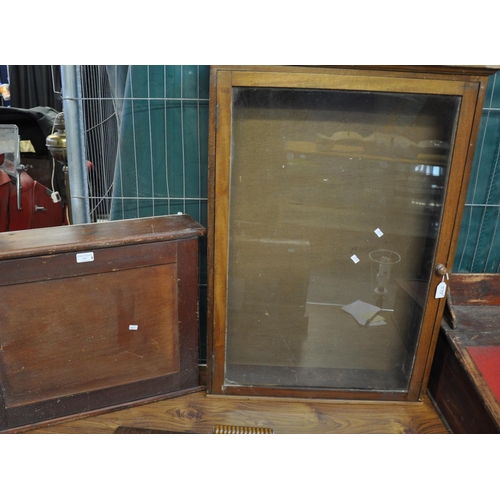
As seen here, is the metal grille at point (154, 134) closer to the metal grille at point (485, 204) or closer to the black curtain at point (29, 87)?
the metal grille at point (485, 204)

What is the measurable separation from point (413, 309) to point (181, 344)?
0.92 m

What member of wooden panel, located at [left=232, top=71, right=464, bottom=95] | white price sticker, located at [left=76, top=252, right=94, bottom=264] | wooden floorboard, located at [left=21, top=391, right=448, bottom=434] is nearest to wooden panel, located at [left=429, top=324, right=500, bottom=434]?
wooden floorboard, located at [left=21, top=391, right=448, bottom=434]

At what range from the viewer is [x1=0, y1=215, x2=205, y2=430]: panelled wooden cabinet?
1476 millimetres

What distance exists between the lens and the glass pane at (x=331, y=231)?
1.49 m

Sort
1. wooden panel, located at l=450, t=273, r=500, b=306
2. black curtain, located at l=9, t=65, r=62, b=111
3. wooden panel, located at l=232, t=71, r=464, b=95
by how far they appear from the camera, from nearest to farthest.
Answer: wooden panel, located at l=232, t=71, r=464, b=95 < wooden panel, located at l=450, t=273, r=500, b=306 < black curtain, located at l=9, t=65, r=62, b=111

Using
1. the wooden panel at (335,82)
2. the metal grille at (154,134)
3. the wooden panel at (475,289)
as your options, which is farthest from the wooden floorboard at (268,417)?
the wooden panel at (335,82)

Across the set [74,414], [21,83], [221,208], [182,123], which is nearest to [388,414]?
[221,208]

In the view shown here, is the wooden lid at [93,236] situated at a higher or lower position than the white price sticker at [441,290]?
higher

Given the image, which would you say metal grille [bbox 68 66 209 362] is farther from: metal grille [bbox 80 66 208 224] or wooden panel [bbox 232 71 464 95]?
wooden panel [bbox 232 71 464 95]

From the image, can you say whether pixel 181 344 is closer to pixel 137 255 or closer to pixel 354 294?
pixel 137 255

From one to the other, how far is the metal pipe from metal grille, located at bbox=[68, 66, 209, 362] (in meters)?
0.03

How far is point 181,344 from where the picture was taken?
1.77 m

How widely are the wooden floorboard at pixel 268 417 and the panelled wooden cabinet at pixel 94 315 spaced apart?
6 cm

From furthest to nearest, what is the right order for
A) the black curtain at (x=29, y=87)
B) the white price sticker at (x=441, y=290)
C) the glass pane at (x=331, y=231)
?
the black curtain at (x=29, y=87), the white price sticker at (x=441, y=290), the glass pane at (x=331, y=231)
